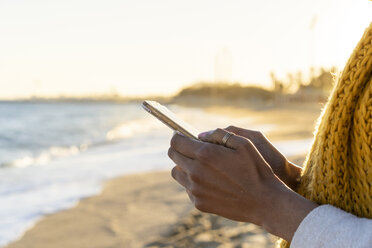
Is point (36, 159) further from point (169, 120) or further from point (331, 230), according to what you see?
point (331, 230)

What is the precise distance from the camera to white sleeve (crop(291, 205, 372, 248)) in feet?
2.39

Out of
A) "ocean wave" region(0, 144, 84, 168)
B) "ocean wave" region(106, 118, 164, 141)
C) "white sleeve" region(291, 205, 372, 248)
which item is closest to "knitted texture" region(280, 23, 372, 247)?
"white sleeve" region(291, 205, 372, 248)

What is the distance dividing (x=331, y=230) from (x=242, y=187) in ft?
0.56

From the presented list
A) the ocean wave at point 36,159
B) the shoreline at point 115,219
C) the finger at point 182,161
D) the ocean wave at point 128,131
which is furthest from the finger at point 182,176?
the ocean wave at point 128,131

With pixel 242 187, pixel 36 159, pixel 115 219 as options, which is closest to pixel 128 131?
pixel 36 159

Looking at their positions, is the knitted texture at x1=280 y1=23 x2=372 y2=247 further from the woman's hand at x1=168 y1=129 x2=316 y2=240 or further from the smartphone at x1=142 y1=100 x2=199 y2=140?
the smartphone at x1=142 y1=100 x2=199 y2=140

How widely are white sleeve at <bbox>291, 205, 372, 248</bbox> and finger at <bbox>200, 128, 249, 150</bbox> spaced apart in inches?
6.9

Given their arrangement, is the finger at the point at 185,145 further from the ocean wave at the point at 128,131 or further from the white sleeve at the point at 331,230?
the ocean wave at the point at 128,131

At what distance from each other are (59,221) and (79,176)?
2.76 metres

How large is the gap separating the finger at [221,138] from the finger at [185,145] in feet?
0.10

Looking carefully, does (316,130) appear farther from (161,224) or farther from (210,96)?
(210,96)

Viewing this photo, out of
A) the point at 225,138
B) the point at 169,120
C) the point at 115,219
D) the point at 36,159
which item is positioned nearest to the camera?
the point at 225,138

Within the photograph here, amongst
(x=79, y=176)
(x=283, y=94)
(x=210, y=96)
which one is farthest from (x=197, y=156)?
(x=210, y=96)

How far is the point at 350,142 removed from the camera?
0.90m
